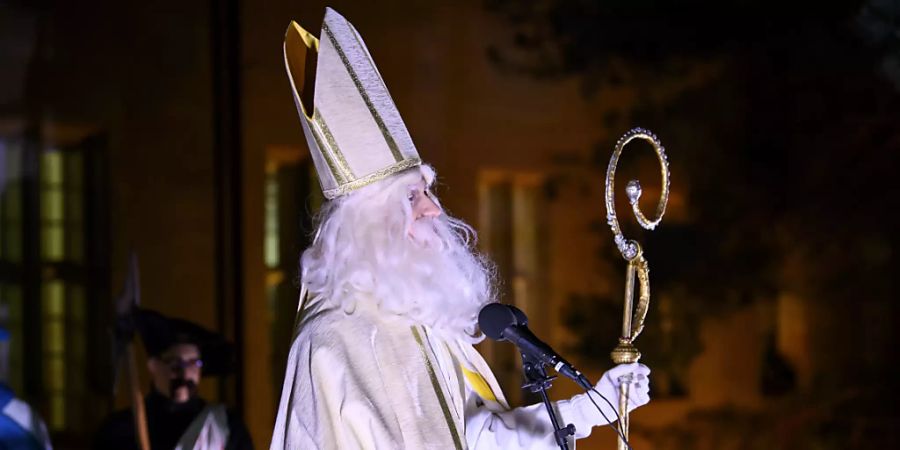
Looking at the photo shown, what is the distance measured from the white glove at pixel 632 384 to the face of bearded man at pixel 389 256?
1.24ft

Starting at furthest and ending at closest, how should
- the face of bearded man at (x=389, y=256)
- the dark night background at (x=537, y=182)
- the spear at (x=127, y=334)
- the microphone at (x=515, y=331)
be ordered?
1. the dark night background at (x=537, y=182)
2. the spear at (x=127, y=334)
3. the face of bearded man at (x=389, y=256)
4. the microphone at (x=515, y=331)

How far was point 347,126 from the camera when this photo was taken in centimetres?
264

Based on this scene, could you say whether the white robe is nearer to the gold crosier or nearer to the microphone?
the gold crosier

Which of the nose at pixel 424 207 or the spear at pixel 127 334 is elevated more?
the nose at pixel 424 207

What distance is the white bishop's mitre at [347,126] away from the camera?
8.64ft

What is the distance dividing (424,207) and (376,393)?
0.46 m

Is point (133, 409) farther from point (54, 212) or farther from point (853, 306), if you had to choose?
point (853, 306)

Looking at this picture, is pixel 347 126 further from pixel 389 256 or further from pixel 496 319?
pixel 496 319

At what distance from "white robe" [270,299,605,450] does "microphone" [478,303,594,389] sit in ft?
0.95

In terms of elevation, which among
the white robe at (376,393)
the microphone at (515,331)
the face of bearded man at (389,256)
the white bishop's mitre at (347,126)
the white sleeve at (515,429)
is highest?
the white bishop's mitre at (347,126)

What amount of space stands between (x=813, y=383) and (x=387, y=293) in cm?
351

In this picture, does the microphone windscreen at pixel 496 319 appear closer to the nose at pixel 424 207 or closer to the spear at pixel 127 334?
the nose at pixel 424 207

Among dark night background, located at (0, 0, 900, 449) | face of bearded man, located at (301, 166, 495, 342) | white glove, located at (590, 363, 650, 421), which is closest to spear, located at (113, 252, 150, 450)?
dark night background, located at (0, 0, 900, 449)

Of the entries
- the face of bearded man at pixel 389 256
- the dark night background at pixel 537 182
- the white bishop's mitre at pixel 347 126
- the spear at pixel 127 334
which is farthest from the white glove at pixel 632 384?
the spear at pixel 127 334
